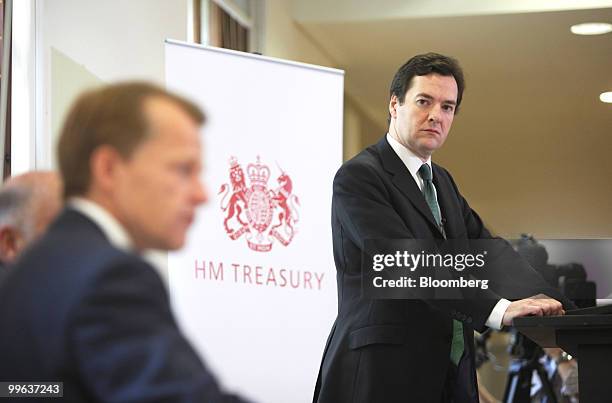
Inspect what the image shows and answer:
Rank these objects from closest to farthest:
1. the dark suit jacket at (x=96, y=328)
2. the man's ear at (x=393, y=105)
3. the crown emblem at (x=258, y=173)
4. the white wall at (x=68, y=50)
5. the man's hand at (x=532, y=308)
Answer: the dark suit jacket at (x=96, y=328) → the man's hand at (x=532, y=308) → the man's ear at (x=393, y=105) → the white wall at (x=68, y=50) → the crown emblem at (x=258, y=173)

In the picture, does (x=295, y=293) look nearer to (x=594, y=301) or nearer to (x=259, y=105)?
(x=259, y=105)

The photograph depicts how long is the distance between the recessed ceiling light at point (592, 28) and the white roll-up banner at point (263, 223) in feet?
9.31

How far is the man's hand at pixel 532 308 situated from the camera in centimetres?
240

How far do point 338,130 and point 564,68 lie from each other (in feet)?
11.2

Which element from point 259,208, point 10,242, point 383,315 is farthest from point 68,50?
point 10,242

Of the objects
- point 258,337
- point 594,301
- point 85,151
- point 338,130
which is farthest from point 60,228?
point 338,130

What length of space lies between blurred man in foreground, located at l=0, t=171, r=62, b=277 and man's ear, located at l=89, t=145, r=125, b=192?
21 centimetres

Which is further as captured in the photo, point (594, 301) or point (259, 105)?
point (259, 105)

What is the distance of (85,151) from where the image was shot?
849 mm

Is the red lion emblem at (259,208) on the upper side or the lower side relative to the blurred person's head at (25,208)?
upper

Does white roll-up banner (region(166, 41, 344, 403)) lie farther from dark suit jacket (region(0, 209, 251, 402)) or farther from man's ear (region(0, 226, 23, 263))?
dark suit jacket (region(0, 209, 251, 402))

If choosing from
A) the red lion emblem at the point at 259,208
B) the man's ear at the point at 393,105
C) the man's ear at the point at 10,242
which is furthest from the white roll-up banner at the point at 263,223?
the man's ear at the point at 10,242

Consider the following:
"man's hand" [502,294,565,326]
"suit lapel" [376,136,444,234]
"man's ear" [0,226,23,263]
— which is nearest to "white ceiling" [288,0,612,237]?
"suit lapel" [376,136,444,234]

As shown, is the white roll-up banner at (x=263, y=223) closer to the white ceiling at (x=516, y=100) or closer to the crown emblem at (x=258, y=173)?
the crown emblem at (x=258, y=173)
